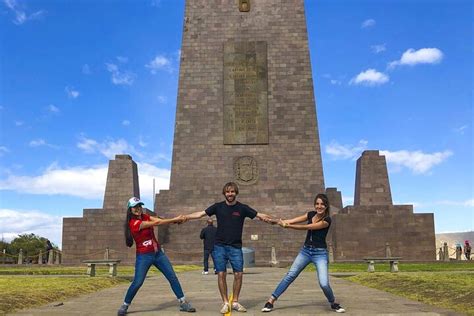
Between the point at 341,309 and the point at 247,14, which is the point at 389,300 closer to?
the point at 341,309

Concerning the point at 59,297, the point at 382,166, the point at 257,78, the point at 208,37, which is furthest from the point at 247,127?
the point at 59,297

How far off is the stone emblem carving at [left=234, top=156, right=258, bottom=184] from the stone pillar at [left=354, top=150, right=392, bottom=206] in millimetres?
5630

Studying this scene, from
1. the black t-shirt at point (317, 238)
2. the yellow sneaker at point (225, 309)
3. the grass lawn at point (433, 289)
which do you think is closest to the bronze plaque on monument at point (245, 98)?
the grass lawn at point (433, 289)

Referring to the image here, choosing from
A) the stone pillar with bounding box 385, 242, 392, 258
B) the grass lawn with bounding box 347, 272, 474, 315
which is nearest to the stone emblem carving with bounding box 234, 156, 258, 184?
the stone pillar with bounding box 385, 242, 392, 258

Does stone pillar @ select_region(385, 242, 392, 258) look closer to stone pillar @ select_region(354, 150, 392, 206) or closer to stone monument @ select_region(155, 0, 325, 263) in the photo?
stone pillar @ select_region(354, 150, 392, 206)

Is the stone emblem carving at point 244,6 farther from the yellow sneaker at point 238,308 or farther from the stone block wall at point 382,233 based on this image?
the yellow sneaker at point 238,308

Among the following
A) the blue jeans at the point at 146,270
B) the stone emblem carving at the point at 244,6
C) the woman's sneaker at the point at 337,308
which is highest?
the stone emblem carving at the point at 244,6

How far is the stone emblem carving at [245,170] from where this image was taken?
97.0 ft

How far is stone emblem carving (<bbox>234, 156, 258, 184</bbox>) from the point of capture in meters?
29.6

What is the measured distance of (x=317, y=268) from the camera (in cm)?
799

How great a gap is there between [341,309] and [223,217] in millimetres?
2059

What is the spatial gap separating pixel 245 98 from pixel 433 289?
68.2 ft

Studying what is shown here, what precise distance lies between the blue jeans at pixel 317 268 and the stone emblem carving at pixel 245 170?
70.1 feet

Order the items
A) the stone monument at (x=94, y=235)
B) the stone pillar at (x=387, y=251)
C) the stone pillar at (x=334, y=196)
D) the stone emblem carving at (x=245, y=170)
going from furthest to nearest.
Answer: the stone pillar at (x=334, y=196) → the stone emblem carving at (x=245, y=170) → the stone monument at (x=94, y=235) → the stone pillar at (x=387, y=251)
